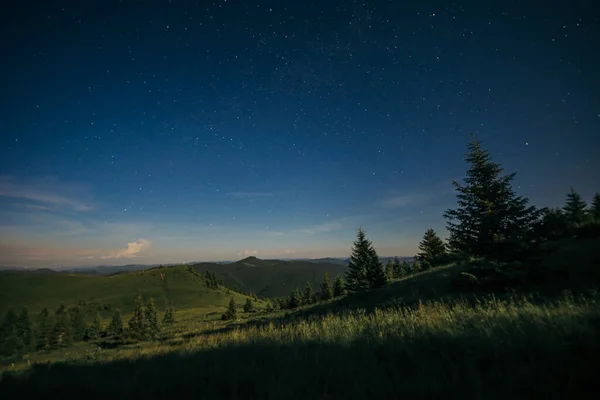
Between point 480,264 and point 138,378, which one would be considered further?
point 480,264

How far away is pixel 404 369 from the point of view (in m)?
3.35

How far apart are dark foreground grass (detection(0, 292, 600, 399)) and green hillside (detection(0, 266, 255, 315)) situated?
14809 cm

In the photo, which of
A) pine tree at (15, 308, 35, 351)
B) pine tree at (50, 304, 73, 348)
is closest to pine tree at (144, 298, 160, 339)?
pine tree at (50, 304, 73, 348)

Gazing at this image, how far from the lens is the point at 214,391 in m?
3.32

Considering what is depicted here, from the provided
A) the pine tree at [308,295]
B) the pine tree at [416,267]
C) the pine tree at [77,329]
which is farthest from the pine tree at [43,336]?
the pine tree at [416,267]

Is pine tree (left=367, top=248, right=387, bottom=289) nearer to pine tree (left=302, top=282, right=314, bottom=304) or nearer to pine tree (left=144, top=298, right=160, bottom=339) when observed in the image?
pine tree (left=302, top=282, right=314, bottom=304)

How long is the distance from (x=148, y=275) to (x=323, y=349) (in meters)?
231

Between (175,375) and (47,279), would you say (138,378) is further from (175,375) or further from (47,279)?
(47,279)

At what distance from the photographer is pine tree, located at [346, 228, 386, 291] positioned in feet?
119

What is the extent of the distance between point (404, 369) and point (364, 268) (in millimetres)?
38038

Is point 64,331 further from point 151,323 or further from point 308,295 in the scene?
point 308,295

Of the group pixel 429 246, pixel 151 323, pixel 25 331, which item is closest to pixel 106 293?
pixel 25 331

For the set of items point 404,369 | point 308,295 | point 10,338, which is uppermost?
point 404,369

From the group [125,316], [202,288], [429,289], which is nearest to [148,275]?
[202,288]
